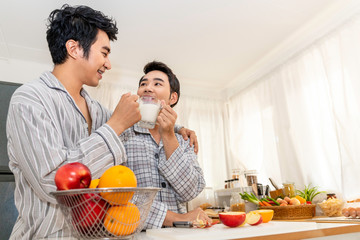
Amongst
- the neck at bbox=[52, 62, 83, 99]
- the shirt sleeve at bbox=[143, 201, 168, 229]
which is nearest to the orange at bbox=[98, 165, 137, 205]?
the shirt sleeve at bbox=[143, 201, 168, 229]

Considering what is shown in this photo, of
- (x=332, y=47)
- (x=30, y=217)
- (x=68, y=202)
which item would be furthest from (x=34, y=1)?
(x=332, y=47)

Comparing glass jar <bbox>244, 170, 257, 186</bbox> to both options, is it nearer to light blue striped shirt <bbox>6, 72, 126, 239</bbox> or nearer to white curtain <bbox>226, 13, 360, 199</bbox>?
white curtain <bbox>226, 13, 360, 199</bbox>

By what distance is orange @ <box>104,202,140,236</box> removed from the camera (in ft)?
1.90

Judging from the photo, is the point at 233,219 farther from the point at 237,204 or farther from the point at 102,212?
the point at 237,204

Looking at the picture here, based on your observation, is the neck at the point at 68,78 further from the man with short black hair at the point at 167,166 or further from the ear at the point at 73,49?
the man with short black hair at the point at 167,166

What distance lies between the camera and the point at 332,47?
2.94 m

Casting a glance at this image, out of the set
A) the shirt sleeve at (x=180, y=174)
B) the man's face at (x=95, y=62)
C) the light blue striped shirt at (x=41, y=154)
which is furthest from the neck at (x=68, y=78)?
the shirt sleeve at (x=180, y=174)

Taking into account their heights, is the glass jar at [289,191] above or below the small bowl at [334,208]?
above

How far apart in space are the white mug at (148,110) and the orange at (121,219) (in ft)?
2.50

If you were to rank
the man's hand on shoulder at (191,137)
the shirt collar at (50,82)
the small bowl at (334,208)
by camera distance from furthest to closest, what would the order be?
the small bowl at (334,208) < the man's hand on shoulder at (191,137) < the shirt collar at (50,82)

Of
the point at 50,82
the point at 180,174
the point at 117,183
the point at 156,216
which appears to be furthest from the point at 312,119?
the point at 117,183

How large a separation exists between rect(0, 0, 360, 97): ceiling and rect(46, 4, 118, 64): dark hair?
5.47 ft

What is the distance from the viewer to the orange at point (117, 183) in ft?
1.88

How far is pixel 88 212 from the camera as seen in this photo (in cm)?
57
